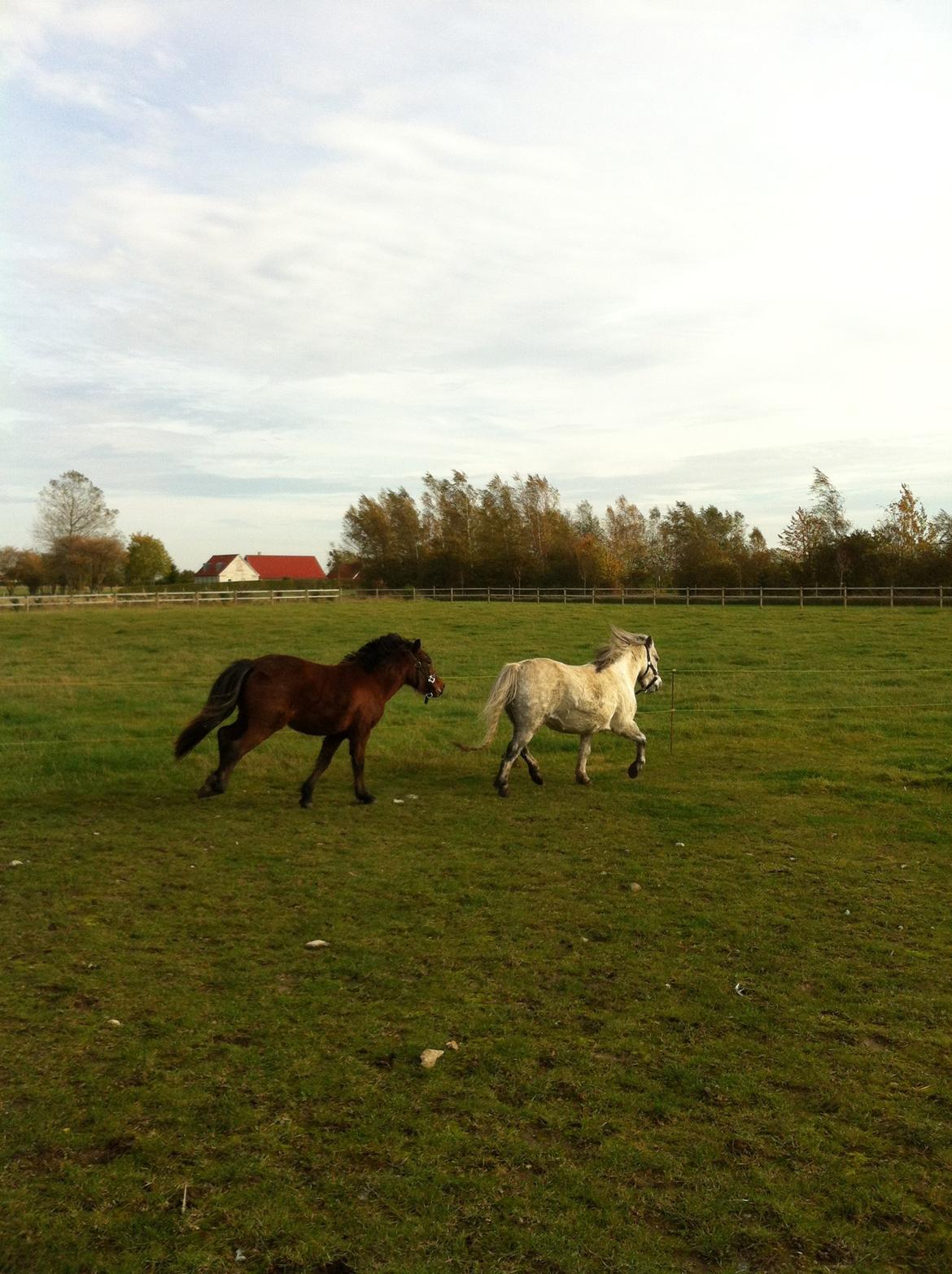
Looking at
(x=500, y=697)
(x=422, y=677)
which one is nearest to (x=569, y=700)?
(x=500, y=697)

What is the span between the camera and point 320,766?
380 inches

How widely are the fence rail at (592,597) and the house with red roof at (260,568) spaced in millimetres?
54234

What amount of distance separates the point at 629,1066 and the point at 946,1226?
1370 mm

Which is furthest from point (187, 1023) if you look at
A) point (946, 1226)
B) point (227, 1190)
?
point (946, 1226)

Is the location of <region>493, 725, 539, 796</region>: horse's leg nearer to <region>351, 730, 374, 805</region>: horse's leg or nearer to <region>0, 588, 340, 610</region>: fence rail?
<region>351, 730, 374, 805</region>: horse's leg

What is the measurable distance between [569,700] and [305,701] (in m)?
2.94

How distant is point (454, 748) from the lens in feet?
41.7

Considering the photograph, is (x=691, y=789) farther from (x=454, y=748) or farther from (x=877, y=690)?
(x=877, y=690)

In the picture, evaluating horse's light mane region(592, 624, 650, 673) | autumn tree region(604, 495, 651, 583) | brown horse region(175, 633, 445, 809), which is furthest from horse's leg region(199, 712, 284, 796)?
autumn tree region(604, 495, 651, 583)

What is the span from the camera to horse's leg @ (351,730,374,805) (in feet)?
31.6

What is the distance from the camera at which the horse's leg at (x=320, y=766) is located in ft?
31.0

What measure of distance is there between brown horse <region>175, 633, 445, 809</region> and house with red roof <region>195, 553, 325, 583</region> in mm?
95295

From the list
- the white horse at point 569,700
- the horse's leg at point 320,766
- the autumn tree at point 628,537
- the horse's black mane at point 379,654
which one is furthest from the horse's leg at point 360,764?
the autumn tree at point 628,537

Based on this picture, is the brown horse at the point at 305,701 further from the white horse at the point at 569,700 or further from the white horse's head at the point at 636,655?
the white horse's head at the point at 636,655
